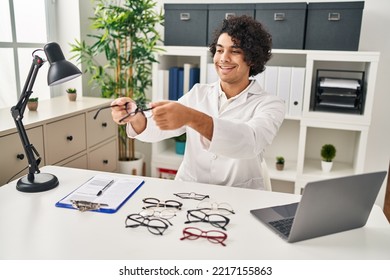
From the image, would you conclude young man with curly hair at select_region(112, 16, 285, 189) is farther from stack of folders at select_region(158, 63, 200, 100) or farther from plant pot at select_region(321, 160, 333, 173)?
plant pot at select_region(321, 160, 333, 173)

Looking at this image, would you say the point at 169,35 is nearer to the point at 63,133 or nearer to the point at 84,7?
the point at 84,7

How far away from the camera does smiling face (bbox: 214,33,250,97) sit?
1.65 meters

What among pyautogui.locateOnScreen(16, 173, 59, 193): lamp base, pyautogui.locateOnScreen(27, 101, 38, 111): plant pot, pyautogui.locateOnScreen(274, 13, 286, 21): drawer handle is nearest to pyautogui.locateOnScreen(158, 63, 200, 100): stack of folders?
pyautogui.locateOnScreen(274, 13, 286, 21): drawer handle

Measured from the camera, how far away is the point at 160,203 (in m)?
1.31

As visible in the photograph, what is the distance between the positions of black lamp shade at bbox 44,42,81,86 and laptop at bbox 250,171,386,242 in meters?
0.88

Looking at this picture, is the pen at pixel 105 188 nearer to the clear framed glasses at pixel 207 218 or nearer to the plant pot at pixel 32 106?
the clear framed glasses at pixel 207 218

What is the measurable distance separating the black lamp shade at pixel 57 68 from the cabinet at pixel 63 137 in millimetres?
582

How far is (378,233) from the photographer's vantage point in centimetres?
114

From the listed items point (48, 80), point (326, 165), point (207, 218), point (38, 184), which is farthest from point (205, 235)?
point (326, 165)

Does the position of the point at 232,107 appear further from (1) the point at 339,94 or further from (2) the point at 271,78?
(1) the point at 339,94
